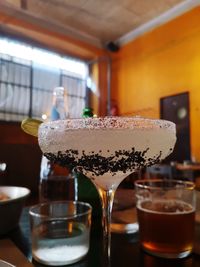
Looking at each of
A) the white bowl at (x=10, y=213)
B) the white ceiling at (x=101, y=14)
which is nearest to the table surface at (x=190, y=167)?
the white ceiling at (x=101, y=14)

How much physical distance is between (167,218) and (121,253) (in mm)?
88

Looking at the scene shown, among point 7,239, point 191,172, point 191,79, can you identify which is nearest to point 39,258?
point 7,239

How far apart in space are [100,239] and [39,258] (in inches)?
4.9

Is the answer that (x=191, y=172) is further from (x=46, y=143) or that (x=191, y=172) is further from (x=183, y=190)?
(x=46, y=143)

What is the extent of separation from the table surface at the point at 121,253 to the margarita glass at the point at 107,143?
3 centimetres

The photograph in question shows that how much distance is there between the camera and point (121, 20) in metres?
3.58

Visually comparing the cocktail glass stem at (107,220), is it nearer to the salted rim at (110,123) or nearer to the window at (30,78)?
the salted rim at (110,123)

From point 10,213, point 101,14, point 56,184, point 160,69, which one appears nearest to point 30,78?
point 101,14

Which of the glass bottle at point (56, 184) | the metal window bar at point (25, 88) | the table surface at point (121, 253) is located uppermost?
the metal window bar at point (25, 88)

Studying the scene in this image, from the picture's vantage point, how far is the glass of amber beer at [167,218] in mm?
387

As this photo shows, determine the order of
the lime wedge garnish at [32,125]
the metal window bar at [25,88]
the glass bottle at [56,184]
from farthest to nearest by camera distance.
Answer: the metal window bar at [25,88], the glass bottle at [56,184], the lime wedge garnish at [32,125]

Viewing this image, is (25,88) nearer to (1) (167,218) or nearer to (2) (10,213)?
(2) (10,213)

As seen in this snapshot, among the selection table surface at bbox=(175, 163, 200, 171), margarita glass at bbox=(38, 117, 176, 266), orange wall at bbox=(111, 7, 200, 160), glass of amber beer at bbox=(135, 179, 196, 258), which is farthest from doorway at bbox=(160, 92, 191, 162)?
margarita glass at bbox=(38, 117, 176, 266)

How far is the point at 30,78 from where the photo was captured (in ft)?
12.0
